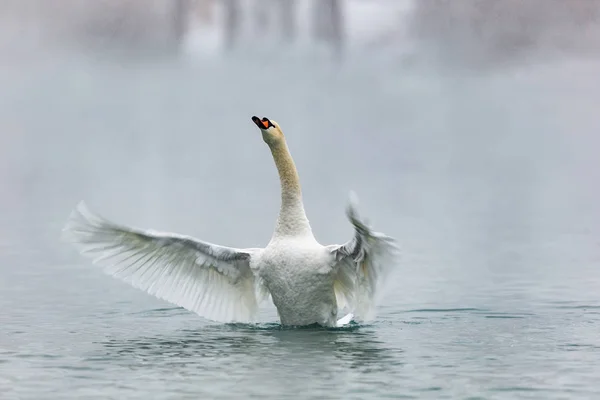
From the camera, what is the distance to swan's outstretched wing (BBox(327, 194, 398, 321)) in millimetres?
11570

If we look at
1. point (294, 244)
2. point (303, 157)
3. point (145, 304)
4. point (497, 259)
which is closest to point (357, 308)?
point (294, 244)

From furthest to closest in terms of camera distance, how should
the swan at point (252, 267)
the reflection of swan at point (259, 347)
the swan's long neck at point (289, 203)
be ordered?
1. the swan's long neck at point (289, 203)
2. the swan at point (252, 267)
3. the reflection of swan at point (259, 347)

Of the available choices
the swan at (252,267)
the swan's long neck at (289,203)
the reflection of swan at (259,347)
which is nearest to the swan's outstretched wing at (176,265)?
the swan at (252,267)

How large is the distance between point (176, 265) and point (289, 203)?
125 cm

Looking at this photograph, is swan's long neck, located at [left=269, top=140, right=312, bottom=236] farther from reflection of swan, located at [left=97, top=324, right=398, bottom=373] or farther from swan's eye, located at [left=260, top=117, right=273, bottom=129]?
reflection of swan, located at [left=97, top=324, right=398, bottom=373]

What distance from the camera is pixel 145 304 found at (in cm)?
1522

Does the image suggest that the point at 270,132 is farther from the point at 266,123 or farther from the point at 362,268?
the point at 362,268

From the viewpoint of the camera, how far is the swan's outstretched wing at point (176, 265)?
1335 cm

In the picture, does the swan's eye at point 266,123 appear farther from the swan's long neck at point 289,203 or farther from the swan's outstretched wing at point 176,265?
the swan's outstretched wing at point 176,265

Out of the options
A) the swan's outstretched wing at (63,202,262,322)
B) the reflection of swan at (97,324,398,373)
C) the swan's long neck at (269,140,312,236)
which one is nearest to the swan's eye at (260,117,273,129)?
the swan's long neck at (269,140,312,236)

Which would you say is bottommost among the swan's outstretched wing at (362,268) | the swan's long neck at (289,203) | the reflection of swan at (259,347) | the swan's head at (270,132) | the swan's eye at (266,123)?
the reflection of swan at (259,347)

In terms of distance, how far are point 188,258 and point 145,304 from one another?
182 centimetres

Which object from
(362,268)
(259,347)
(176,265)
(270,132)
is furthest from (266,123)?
(259,347)

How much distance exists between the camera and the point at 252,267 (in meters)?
13.3
